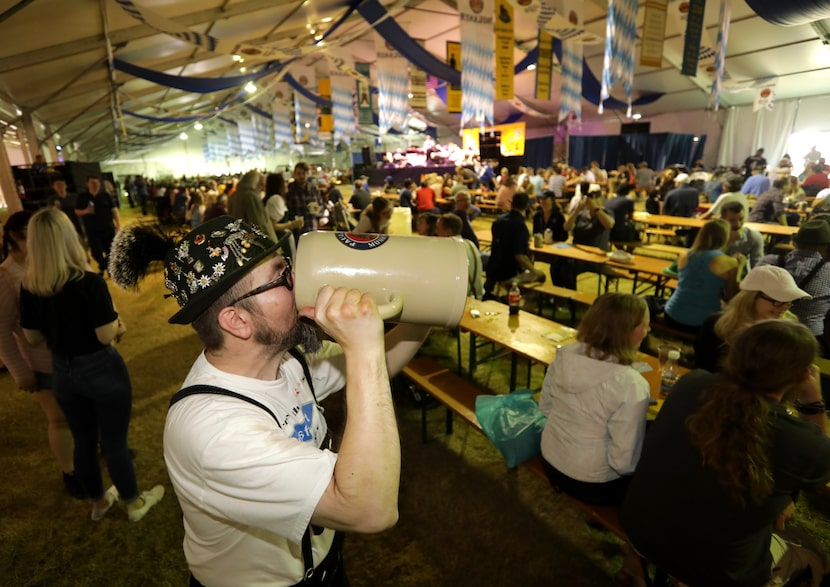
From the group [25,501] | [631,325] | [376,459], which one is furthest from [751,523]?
[25,501]

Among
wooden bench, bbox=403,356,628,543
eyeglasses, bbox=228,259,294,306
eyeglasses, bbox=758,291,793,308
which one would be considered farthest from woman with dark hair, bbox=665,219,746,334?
eyeglasses, bbox=228,259,294,306

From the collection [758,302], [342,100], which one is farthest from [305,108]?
[758,302]

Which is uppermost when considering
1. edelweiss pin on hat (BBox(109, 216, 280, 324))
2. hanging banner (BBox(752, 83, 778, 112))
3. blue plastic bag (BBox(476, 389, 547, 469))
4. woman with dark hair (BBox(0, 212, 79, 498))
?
hanging banner (BBox(752, 83, 778, 112))

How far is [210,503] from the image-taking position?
0.86 meters

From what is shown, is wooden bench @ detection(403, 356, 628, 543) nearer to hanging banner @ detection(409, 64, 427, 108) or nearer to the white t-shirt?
the white t-shirt

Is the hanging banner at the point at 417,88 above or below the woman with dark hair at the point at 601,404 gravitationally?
above

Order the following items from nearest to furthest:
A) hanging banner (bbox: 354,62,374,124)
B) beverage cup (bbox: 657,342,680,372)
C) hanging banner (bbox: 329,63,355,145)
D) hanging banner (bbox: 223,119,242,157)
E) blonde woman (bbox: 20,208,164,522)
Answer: blonde woman (bbox: 20,208,164,522) → beverage cup (bbox: 657,342,680,372) → hanging banner (bbox: 329,63,355,145) → hanging banner (bbox: 354,62,374,124) → hanging banner (bbox: 223,119,242,157)

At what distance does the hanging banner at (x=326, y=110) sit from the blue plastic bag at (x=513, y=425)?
51.2 ft

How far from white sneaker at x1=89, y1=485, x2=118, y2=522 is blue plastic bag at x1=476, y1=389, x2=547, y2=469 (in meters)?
2.46

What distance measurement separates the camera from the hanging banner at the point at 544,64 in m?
9.53

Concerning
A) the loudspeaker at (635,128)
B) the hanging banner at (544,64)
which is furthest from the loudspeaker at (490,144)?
the hanging banner at (544,64)

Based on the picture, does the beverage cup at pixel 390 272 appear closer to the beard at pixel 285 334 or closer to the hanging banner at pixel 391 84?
the beard at pixel 285 334

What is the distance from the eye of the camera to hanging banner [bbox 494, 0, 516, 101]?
7.89 metres

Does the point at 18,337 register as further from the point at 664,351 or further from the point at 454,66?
the point at 454,66
